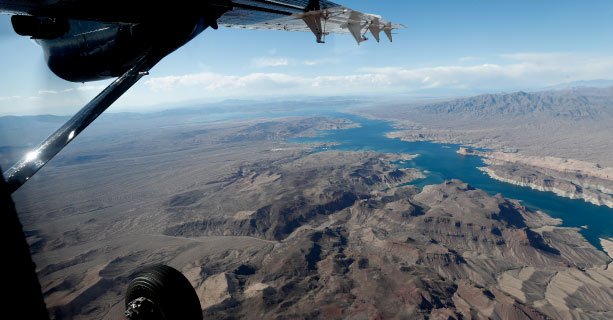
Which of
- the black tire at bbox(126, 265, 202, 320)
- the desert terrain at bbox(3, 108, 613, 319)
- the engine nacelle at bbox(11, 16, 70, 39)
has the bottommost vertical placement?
the desert terrain at bbox(3, 108, 613, 319)

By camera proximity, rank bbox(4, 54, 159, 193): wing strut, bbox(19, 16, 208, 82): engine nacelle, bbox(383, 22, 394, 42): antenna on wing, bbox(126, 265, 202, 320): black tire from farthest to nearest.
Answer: bbox(383, 22, 394, 42): antenna on wing → bbox(126, 265, 202, 320): black tire → bbox(19, 16, 208, 82): engine nacelle → bbox(4, 54, 159, 193): wing strut

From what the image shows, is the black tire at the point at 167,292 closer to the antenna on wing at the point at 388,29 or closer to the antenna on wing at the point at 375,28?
the antenna on wing at the point at 375,28

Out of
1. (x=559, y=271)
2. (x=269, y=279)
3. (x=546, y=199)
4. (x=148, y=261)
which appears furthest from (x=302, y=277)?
(x=546, y=199)

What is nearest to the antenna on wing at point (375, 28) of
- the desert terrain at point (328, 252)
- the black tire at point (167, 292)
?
the black tire at point (167, 292)

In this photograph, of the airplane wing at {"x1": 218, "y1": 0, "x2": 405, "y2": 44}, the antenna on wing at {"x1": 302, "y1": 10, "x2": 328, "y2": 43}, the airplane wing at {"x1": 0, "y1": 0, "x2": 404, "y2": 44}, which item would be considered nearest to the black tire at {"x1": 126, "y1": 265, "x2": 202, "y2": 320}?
the airplane wing at {"x1": 0, "y1": 0, "x2": 404, "y2": 44}

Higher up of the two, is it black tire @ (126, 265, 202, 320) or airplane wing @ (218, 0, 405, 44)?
airplane wing @ (218, 0, 405, 44)

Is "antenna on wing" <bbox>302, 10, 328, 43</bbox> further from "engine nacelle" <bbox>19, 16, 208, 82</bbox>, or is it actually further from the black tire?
the black tire

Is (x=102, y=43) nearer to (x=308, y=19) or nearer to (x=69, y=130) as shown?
(x=69, y=130)
